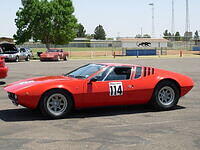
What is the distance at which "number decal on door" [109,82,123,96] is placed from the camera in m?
7.97

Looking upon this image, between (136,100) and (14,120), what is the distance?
270cm

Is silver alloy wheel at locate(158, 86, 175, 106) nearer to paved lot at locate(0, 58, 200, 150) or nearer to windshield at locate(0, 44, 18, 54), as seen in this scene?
paved lot at locate(0, 58, 200, 150)

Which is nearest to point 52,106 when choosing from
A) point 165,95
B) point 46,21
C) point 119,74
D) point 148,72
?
point 119,74

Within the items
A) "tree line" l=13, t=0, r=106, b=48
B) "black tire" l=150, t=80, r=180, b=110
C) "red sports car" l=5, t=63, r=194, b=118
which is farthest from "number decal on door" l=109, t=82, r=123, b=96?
"tree line" l=13, t=0, r=106, b=48

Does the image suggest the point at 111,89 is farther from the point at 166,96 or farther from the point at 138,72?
the point at 166,96

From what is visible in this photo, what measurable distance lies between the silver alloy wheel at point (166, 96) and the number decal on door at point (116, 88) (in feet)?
3.43

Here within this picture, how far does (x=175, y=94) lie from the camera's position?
8.68m

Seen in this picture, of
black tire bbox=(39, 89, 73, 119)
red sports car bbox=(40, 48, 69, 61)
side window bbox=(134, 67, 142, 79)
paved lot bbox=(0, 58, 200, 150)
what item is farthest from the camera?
red sports car bbox=(40, 48, 69, 61)

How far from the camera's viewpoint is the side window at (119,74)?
811 centimetres

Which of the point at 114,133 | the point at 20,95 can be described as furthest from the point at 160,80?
the point at 20,95

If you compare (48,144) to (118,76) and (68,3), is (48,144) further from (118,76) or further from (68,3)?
(68,3)

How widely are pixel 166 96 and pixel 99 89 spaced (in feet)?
5.80

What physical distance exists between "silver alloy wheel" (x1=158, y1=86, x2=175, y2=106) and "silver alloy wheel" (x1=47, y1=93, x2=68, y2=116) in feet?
7.55

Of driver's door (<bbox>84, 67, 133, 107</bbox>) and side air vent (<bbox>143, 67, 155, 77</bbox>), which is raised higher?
side air vent (<bbox>143, 67, 155, 77</bbox>)
